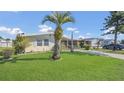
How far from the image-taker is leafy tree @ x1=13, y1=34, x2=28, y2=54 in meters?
18.0

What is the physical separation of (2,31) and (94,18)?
4989mm

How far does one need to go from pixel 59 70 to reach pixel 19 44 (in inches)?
295

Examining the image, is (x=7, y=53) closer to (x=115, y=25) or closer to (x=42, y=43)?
(x=42, y=43)

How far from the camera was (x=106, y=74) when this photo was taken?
10.8 meters

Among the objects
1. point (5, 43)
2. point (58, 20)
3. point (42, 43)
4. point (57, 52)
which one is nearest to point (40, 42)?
point (42, 43)

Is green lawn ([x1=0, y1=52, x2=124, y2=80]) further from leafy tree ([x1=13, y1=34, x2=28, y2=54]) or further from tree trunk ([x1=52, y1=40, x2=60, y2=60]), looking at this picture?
leafy tree ([x1=13, y1=34, x2=28, y2=54])

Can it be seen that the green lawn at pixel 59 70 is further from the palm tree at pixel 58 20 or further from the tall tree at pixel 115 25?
the tall tree at pixel 115 25

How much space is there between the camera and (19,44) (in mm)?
18297
